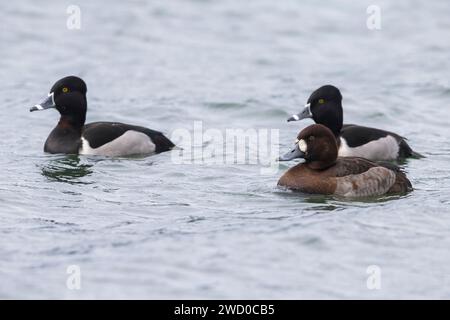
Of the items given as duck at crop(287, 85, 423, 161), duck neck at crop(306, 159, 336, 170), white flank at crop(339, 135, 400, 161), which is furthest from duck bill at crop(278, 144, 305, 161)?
white flank at crop(339, 135, 400, 161)

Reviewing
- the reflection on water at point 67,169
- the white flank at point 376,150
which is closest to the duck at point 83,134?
the reflection on water at point 67,169

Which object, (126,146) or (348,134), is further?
(126,146)

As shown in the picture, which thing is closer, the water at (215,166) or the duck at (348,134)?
the water at (215,166)

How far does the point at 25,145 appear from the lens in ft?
51.1

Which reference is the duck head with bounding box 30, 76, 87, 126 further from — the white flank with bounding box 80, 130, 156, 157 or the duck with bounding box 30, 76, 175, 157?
the white flank with bounding box 80, 130, 156, 157

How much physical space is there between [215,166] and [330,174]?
7.55ft

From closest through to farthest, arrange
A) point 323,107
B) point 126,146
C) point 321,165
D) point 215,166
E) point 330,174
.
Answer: point 330,174 < point 321,165 < point 215,166 < point 323,107 < point 126,146

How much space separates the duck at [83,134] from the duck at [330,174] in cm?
295

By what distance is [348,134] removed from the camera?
14.7m

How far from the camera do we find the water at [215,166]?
9789 millimetres

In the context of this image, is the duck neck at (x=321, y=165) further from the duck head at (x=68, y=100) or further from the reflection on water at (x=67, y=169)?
the duck head at (x=68, y=100)

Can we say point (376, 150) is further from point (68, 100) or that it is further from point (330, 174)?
point (68, 100)

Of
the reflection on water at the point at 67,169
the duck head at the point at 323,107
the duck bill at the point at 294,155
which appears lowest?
the reflection on water at the point at 67,169

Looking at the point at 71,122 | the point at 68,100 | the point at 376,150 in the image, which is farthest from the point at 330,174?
the point at 68,100
